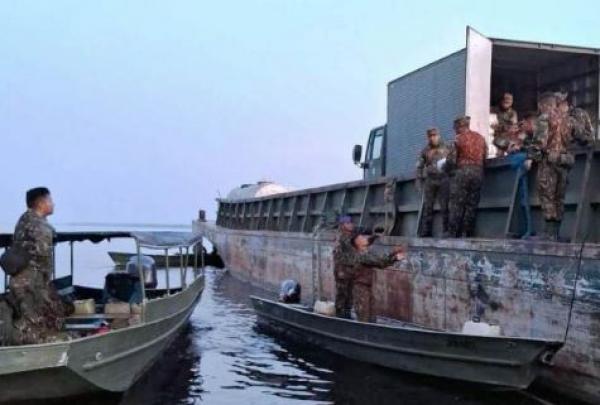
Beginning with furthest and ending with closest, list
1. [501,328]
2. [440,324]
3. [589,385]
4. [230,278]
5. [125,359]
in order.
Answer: [230,278]
[440,324]
[501,328]
[125,359]
[589,385]

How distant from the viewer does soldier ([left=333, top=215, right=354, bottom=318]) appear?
35.3 feet

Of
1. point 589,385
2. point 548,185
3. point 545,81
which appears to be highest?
point 545,81

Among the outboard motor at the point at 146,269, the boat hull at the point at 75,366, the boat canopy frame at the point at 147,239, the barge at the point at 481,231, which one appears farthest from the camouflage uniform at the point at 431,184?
the outboard motor at the point at 146,269

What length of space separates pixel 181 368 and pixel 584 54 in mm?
9509

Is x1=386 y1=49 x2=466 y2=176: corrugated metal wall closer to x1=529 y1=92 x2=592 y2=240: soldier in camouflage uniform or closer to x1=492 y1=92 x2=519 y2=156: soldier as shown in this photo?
x1=492 y1=92 x2=519 y2=156: soldier

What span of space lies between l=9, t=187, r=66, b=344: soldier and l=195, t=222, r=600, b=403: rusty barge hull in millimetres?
5505

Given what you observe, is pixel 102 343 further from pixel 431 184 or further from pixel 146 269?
pixel 146 269

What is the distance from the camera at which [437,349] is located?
29.1ft

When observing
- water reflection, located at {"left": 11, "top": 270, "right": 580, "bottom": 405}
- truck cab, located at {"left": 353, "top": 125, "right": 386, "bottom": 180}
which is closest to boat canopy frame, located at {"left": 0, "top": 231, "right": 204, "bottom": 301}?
water reflection, located at {"left": 11, "top": 270, "right": 580, "bottom": 405}

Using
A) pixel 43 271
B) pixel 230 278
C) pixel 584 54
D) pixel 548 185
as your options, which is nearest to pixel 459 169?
pixel 548 185

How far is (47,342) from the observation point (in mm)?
7637

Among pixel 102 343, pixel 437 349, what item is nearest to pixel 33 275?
pixel 102 343

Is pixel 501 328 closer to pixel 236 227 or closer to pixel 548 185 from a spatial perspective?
pixel 548 185

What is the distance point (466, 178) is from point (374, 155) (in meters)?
7.38
